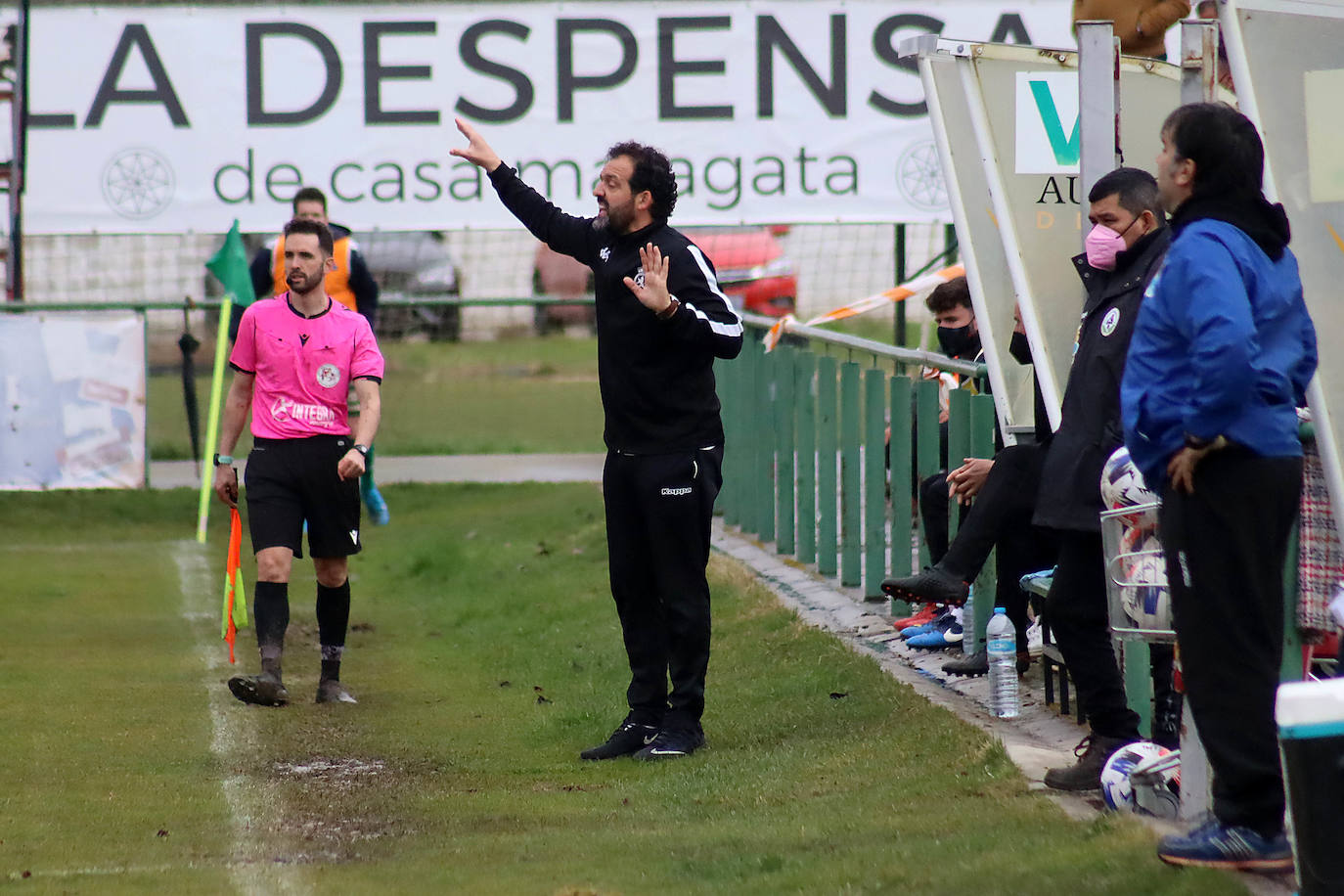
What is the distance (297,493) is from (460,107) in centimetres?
765

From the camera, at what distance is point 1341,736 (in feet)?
13.2

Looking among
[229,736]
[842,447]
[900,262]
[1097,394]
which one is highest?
[900,262]

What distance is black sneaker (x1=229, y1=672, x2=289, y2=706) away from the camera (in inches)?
311

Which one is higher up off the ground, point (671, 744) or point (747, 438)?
point (747, 438)

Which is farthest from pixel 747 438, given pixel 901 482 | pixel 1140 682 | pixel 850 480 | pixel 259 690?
pixel 1140 682

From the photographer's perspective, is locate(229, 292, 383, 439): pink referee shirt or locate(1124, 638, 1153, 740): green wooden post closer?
locate(1124, 638, 1153, 740): green wooden post

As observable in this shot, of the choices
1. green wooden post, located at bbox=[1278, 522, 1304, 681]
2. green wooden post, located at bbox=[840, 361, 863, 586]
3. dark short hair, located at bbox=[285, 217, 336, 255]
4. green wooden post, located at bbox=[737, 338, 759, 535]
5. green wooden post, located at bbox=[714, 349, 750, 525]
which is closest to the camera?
green wooden post, located at bbox=[1278, 522, 1304, 681]

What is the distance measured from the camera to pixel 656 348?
6.71 m

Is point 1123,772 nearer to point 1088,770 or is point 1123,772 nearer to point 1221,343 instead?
point 1088,770

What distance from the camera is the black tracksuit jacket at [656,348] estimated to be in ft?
21.9

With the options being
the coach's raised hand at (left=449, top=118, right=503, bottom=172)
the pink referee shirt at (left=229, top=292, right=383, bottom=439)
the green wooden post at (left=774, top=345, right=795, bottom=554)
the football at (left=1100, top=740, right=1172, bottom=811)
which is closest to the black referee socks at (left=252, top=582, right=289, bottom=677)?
the pink referee shirt at (left=229, top=292, right=383, bottom=439)

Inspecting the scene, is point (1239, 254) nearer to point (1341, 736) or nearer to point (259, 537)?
point (1341, 736)

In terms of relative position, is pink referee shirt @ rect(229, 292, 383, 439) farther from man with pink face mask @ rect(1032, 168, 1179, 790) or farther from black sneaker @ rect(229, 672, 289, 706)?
man with pink face mask @ rect(1032, 168, 1179, 790)

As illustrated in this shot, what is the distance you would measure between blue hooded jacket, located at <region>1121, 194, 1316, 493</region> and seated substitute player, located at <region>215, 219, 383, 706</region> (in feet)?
13.4
